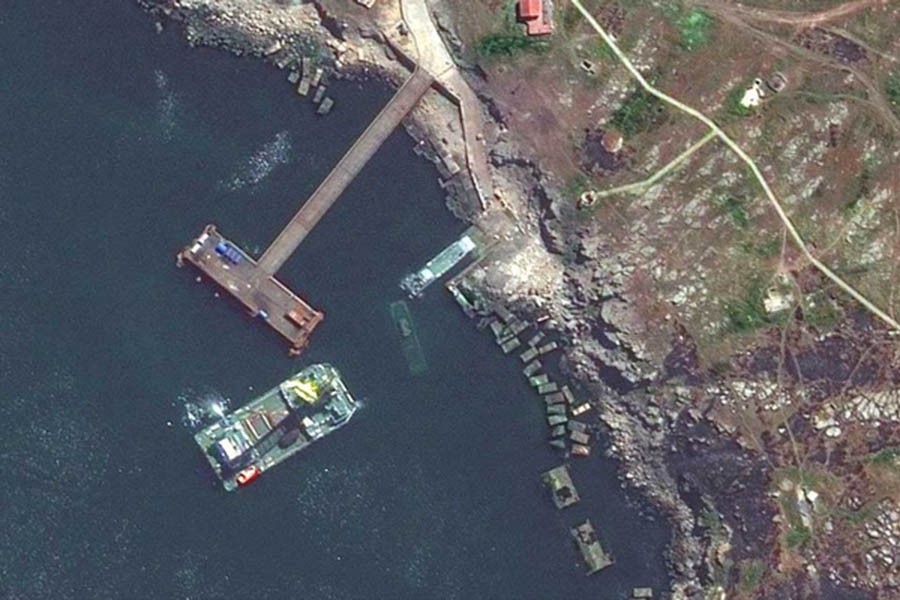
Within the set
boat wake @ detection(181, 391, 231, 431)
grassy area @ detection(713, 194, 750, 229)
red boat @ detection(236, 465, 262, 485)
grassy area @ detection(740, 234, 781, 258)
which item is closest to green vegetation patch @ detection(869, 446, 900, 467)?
grassy area @ detection(740, 234, 781, 258)

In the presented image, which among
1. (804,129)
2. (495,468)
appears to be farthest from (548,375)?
(804,129)

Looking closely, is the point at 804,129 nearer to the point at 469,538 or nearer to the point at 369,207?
the point at 369,207

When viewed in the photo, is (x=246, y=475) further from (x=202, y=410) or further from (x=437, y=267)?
(x=437, y=267)

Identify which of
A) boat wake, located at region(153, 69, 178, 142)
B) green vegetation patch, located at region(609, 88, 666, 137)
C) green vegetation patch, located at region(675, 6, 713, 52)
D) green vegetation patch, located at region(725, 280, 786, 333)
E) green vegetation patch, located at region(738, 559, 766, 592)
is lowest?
green vegetation patch, located at region(738, 559, 766, 592)

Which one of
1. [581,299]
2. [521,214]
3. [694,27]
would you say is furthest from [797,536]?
[694,27]

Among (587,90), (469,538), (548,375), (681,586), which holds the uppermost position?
(587,90)

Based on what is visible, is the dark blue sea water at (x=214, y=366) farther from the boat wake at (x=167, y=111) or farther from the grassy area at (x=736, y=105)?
the grassy area at (x=736, y=105)

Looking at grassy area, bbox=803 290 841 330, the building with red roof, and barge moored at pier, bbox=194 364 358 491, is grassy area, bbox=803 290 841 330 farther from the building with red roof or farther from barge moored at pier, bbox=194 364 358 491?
barge moored at pier, bbox=194 364 358 491

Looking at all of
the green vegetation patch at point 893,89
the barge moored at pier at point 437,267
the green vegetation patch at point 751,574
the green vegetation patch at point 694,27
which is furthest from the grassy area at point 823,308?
the barge moored at pier at point 437,267
